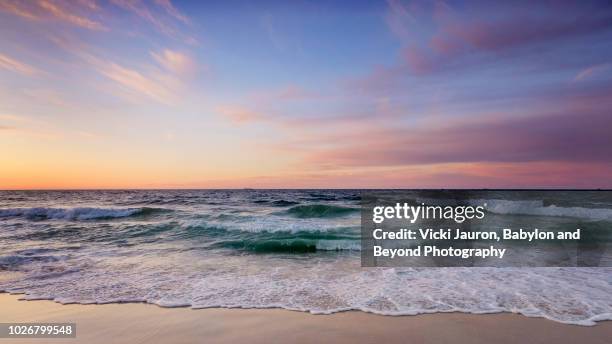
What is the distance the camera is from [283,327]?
4.81 metres

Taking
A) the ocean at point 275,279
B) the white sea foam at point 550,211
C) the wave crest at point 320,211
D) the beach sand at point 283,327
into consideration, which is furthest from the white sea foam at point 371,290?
the white sea foam at point 550,211

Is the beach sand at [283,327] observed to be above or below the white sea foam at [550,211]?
below

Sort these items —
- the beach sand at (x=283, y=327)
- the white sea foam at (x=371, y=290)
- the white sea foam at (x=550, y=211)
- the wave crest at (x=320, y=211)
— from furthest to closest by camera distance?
1. the wave crest at (x=320, y=211)
2. the white sea foam at (x=550, y=211)
3. the white sea foam at (x=371, y=290)
4. the beach sand at (x=283, y=327)

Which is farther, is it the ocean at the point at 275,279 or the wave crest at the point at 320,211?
the wave crest at the point at 320,211

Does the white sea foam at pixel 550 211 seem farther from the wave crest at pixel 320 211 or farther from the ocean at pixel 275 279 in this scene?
the ocean at pixel 275 279

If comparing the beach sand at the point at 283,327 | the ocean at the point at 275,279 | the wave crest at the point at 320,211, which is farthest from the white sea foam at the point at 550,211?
the beach sand at the point at 283,327

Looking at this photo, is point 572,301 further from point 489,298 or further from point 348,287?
point 348,287

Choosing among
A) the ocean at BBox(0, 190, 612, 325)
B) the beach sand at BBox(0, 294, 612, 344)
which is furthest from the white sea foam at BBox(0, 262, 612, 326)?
the beach sand at BBox(0, 294, 612, 344)

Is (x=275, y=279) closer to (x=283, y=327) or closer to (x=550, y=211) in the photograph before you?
(x=283, y=327)

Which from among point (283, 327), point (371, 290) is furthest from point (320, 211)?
point (283, 327)

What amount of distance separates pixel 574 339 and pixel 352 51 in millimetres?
11102

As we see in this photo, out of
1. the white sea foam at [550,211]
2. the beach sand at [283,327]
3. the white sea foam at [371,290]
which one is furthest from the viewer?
the white sea foam at [550,211]

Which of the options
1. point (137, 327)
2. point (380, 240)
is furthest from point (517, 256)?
point (137, 327)

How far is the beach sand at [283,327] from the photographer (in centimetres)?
439
